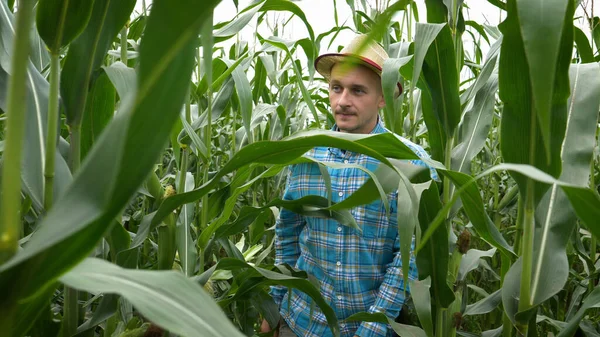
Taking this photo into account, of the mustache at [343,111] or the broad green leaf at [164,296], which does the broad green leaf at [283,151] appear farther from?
the mustache at [343,111]

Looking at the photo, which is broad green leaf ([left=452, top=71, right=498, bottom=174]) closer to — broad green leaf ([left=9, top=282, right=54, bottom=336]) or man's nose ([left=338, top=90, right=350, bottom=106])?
man's nose ([left=338, top=90, right=350, bottom=106])

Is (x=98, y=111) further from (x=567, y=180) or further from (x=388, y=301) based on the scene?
(x=388, y=301)

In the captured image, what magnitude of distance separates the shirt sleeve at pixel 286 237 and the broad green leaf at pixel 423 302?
0.83 metres

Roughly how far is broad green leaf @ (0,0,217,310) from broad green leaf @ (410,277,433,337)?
29.6 inches

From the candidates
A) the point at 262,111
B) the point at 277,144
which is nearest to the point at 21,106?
the point at 277,144

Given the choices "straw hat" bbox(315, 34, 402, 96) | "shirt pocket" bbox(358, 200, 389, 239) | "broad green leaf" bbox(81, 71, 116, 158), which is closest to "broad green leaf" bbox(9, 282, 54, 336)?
"broad green leaf" bbox(81, 71, 116, 158)

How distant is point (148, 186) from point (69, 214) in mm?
760

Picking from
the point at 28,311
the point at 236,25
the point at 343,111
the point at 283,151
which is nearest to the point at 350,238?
the point at 343,111

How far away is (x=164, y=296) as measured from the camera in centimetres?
46

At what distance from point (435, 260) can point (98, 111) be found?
0.66 metres

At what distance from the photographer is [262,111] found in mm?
1921

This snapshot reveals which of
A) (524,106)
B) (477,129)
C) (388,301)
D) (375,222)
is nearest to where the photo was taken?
(524,106)

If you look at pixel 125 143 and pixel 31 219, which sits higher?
pixel 125 143

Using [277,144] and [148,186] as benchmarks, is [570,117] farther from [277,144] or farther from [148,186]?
[148,186]
